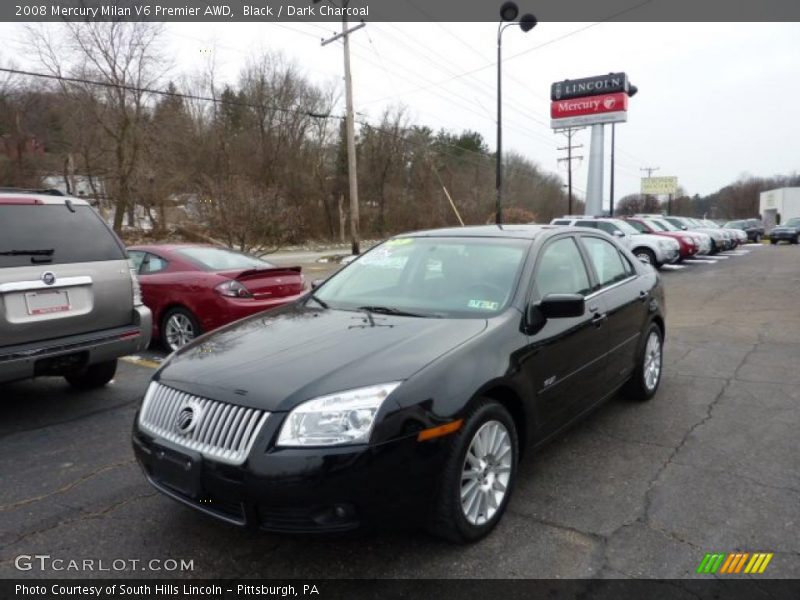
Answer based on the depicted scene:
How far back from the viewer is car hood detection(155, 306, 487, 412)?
251 cm

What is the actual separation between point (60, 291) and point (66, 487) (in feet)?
5.22

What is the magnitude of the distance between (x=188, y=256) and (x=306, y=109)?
125 feet

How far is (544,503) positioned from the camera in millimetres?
3174

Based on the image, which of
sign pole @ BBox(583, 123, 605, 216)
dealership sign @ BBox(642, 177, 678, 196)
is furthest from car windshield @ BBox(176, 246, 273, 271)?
dealership sign @ BBox(642, 177, 678, 196)

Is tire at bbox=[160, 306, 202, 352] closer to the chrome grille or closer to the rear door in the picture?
the rear door

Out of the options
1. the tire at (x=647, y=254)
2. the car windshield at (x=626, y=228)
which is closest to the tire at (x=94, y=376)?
the tire at (x=647, y=254)

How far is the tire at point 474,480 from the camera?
2553 millimetres

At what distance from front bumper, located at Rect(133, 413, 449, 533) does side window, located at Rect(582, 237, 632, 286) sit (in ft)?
7.89

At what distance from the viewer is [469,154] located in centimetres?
5853

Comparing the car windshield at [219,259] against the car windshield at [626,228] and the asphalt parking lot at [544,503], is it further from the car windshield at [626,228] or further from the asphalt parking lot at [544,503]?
the car windshield at [626,228]

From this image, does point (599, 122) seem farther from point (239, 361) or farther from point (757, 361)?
point (239, 361)

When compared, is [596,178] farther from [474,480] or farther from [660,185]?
[660,185]

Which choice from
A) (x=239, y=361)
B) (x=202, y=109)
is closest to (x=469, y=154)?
(x=202, y=109)

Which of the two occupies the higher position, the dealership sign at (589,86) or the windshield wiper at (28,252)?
the dealership sign at (589,86)
